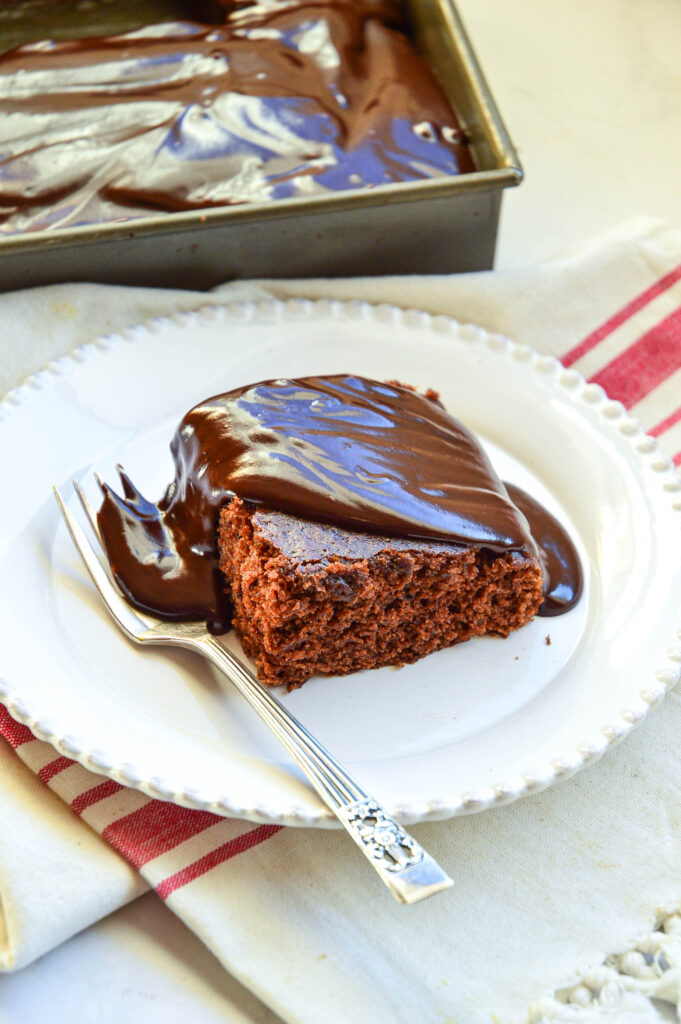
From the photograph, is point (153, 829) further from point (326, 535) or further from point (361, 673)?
point (326, 535)

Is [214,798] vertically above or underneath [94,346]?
underneath

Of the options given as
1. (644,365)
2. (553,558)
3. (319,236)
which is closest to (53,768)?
(553,558)

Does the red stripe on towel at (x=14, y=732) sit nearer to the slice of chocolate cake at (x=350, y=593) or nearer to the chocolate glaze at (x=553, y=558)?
the slice of chocolate cake at (x=350, y=593)

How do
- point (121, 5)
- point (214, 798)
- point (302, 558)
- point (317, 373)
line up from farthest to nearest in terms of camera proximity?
point (121, 5) → point (317, 373) → point (302, 558) → point (214, 798)

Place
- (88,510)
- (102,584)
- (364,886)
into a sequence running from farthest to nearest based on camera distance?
(88,510) < (102,584) < (364,886)

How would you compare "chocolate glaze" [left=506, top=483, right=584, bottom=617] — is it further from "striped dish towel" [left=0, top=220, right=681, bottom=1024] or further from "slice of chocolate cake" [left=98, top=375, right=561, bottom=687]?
"striped dish towel" [left=0, top=220, right=681, bottom=1024]

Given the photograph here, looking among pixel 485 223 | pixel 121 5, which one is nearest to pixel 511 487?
pixel 485 223

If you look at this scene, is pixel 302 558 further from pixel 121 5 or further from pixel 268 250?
pixel 121 5

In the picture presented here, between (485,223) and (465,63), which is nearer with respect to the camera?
(485,223)
